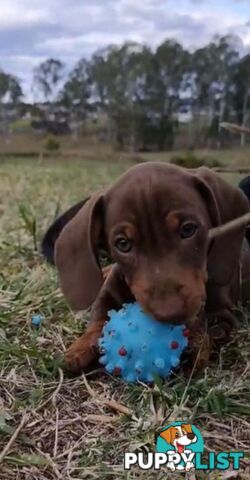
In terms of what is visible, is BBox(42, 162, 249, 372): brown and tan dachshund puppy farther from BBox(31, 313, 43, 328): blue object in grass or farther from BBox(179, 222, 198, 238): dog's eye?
BBox(31, 313, 43, 328): blue object in grass

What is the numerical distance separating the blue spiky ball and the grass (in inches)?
2.0

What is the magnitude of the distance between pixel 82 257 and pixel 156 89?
5489 millimetres

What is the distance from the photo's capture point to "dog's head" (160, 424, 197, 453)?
191 centimetres

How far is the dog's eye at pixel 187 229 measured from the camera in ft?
7.23

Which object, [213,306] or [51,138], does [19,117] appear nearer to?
[51,138]

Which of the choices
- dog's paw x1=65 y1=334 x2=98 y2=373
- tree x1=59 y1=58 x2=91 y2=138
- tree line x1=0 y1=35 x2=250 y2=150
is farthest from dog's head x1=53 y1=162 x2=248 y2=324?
tree x1=59 y1=58 x2=91 y2=138

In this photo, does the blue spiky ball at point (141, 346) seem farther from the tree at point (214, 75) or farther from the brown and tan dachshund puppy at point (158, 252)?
the tree at point (214, 75)

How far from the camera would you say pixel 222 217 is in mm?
2459

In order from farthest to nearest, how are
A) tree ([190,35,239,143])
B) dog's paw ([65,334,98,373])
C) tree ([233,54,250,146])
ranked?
tree ([190,35,239,143])
tree ([233,54,250,146])
dog's paw ([65,334,98,373])

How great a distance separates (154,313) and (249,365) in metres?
0.52

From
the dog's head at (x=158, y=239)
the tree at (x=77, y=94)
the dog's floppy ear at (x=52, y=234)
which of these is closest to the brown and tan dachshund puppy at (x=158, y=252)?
the dog's head at (x=158, y=239)

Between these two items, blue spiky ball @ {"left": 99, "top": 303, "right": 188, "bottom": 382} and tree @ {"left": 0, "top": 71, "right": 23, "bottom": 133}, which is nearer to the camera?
blue spiky ball @ {"left": 99, "top": 303, "right": 188, "bottom": 382}

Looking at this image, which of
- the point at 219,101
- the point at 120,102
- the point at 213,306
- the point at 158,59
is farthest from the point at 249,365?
the point at 120,102

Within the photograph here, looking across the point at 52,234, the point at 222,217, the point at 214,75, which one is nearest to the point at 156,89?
the point at 214,75
